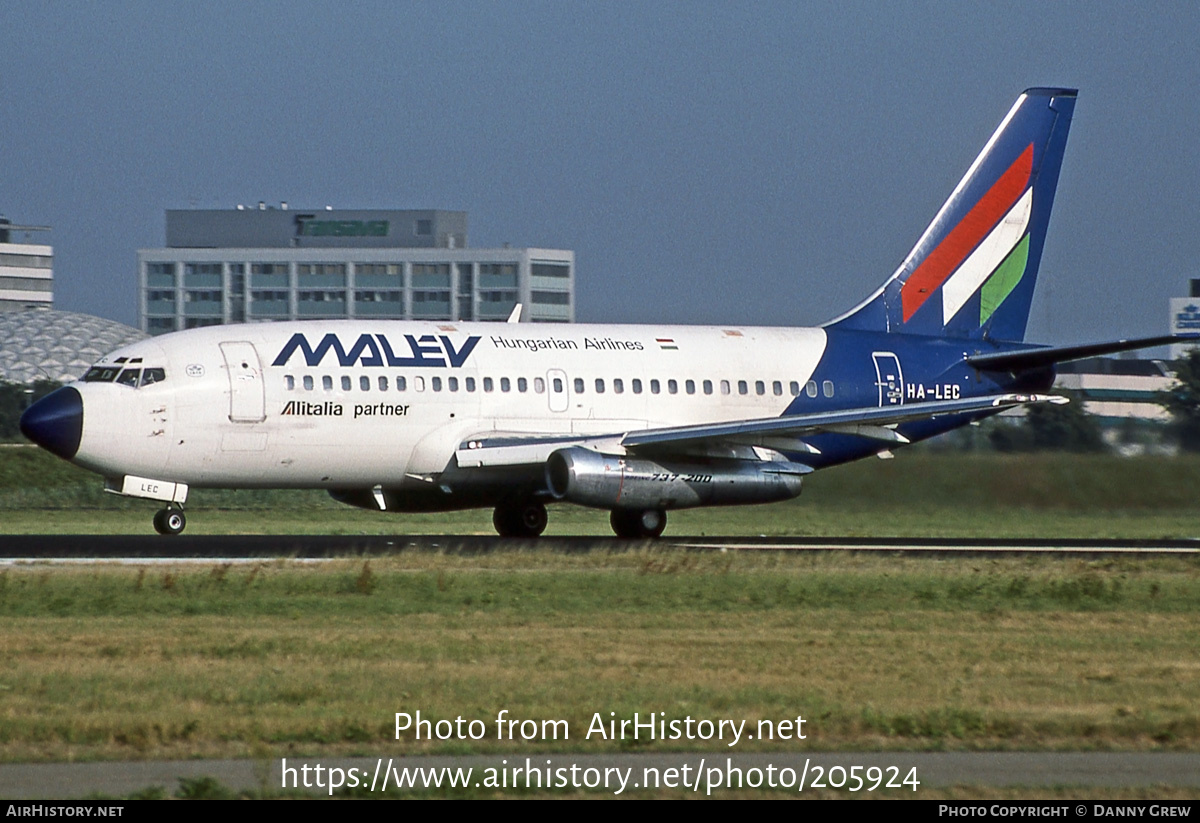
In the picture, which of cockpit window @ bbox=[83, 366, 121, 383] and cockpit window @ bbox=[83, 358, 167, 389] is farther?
cockpit window @ bbox=[83, 366, 121, 383]

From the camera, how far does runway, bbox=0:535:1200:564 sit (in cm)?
2948

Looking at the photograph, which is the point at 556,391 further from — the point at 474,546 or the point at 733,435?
the point at 474,546

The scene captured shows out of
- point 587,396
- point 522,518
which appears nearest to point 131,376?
point 522,518

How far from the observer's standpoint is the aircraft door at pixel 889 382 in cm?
3994

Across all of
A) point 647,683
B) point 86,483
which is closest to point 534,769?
point 647,683

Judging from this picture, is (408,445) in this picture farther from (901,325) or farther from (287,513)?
(287,513)

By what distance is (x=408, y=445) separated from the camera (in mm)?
34312

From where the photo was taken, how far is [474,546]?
31.8 m

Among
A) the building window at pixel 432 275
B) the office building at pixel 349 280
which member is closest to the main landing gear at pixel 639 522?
the office building at pixel 349 280

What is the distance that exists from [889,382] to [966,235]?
464 cm

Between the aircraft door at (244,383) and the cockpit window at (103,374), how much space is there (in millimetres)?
1996

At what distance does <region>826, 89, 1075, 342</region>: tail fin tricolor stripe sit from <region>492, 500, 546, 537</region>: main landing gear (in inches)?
359

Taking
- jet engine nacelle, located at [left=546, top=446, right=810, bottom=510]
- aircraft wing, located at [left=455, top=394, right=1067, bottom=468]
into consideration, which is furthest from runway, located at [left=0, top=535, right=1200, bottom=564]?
aircraft wing, located at [left=455, top=394, right=1067, bottom=468]

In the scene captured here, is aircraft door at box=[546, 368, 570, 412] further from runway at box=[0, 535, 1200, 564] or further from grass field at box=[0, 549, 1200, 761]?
grass field at box=[0, 549, 1200, 761]
